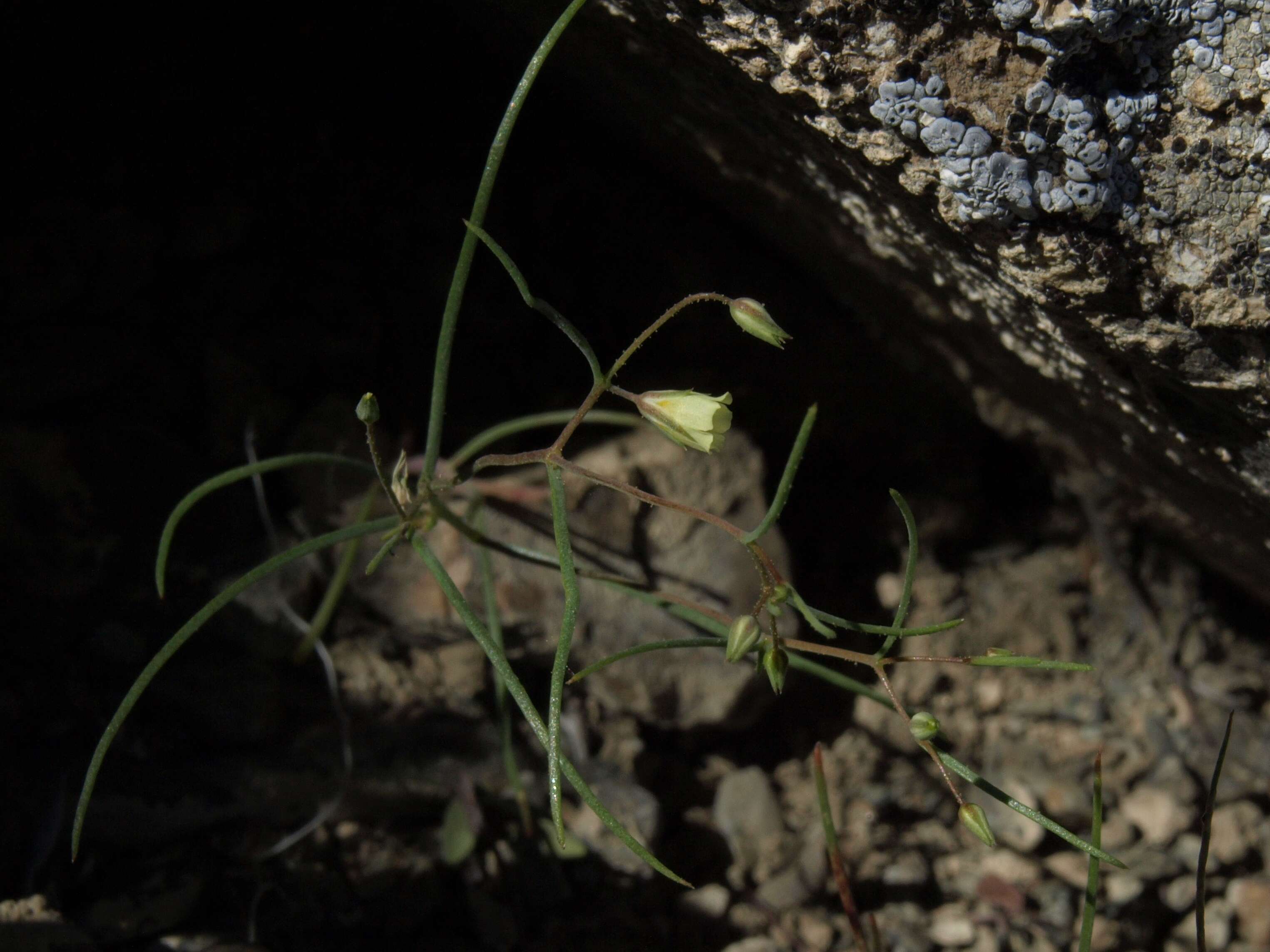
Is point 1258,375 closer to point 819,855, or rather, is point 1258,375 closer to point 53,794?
point 819,855

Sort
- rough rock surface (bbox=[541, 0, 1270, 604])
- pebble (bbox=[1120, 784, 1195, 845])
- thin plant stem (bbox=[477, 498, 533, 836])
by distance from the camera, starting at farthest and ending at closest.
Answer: pebble (bbox=[1120, 784, 1195, 845]), thin plant stem (bbox=[477, 498, 533, 836]), rough rock surface (bbox=[541, 0, 1270, 604])

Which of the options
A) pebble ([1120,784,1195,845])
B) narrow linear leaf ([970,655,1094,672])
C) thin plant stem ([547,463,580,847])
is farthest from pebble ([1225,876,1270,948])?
thin plant stem ([547,463,580,847])

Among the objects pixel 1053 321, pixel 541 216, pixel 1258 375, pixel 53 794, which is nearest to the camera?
pixel 1258 375

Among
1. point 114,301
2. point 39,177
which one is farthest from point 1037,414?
point 39,177

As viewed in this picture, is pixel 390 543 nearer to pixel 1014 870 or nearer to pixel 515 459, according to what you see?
pixel 515 459

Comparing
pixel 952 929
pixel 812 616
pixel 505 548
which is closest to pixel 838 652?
pixel 812 616

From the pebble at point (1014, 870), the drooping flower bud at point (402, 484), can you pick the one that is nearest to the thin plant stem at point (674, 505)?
the drooping flower bud at point (402, 484)

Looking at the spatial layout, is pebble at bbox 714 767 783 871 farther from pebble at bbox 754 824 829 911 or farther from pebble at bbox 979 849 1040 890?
pebble at bbox 979 849 1040 890
